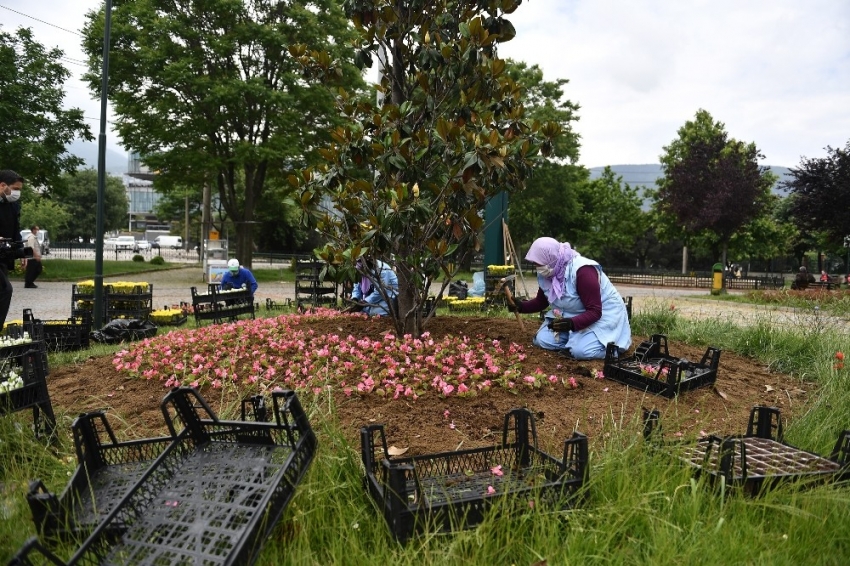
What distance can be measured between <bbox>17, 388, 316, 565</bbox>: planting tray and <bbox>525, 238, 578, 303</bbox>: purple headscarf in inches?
127

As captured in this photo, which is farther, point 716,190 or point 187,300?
point 716,190

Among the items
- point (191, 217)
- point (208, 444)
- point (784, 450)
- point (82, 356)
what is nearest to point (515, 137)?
point (784, 450)

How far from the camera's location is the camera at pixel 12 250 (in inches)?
216

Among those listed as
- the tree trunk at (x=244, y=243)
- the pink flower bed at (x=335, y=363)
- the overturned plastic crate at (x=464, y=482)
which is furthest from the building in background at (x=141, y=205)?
the overturned plastic crate at (x=464, y=482)

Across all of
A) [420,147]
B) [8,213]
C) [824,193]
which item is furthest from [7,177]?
[824,193]

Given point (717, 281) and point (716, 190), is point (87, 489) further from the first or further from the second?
point (716, 190)

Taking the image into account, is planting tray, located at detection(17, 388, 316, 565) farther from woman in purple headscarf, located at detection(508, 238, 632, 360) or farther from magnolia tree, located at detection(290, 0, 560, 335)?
woman in purple headscarf, located at detection(508, 238, 632, 360)

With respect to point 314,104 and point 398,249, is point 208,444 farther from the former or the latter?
point 314,104

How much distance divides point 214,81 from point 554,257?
1932cm

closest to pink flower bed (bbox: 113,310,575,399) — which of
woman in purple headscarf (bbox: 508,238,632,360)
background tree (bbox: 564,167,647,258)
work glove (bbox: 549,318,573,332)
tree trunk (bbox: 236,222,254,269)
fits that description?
work glove (bbox: 549,318,573,332)

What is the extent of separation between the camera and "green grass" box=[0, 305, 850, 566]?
2.12 metres

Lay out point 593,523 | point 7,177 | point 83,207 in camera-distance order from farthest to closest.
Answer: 1. point 83,207
2. point 7,177
3. point 593,523

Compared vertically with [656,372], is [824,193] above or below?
above

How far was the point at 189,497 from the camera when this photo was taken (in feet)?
7.06
